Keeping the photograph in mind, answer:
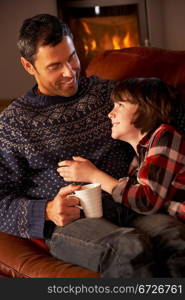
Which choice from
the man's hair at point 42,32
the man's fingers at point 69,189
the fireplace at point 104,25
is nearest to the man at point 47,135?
the man's hair at point 42,32

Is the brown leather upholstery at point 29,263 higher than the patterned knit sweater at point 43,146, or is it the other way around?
the patterned knit sweater at point 43,146

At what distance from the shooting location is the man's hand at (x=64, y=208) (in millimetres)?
1777

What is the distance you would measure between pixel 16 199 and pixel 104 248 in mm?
438

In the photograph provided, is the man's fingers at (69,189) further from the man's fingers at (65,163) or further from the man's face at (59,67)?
the man's face at (59,67)

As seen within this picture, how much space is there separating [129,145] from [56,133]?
28cm

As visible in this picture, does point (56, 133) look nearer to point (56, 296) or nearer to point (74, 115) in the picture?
point (74, 115)

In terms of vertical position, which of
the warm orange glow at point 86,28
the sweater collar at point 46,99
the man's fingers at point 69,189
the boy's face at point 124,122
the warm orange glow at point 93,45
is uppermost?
the sweater collar at point 46,99

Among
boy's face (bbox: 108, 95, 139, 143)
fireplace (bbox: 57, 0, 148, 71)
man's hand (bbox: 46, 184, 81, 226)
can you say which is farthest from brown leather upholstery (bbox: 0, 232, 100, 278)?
fireplace (bbox: 57, 0, 148, 71)

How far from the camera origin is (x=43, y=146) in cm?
200

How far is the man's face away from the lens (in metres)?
2.02

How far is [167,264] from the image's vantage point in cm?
165

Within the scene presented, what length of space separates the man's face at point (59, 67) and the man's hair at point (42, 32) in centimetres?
2

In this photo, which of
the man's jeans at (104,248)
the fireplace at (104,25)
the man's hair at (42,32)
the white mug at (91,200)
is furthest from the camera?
the fireplace at (104,25)

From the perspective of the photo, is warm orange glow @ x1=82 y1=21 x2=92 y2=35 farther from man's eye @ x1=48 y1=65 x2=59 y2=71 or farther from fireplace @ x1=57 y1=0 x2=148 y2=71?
man's eye @ x1=48 y1=65 x2=59 y2=71
